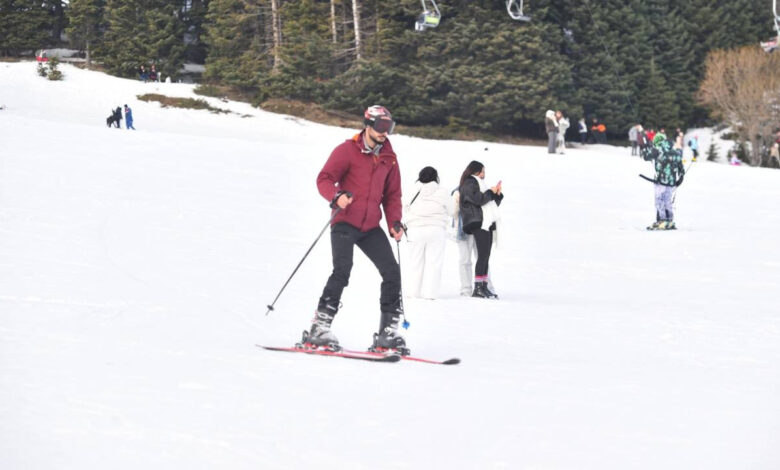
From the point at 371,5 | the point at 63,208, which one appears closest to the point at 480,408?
the point at 63,208

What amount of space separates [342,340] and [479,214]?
3.84 meters

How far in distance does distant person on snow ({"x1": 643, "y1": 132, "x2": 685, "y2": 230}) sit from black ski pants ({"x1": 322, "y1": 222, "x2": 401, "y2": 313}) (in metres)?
12.5

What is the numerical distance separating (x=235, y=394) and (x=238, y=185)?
16.9m

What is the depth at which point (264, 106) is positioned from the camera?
49.8 metres

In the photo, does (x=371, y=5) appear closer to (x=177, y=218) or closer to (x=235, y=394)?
(x=177, y=218)

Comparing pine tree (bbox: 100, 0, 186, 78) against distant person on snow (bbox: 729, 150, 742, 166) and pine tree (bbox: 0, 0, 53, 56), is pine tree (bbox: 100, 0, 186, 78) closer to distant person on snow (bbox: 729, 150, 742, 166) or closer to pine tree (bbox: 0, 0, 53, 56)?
pine tree (bbox: 0, 0, 53, 56)

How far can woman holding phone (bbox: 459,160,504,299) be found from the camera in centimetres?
1211

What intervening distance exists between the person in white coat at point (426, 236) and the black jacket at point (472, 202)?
33 centimetres

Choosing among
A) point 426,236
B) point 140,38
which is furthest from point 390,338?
point 140,38

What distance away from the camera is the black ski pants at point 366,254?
24.6 ft

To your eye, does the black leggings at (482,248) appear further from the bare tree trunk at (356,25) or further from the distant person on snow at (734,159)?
the bare tree trunk at (356,25)

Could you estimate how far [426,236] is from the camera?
38.7 ft

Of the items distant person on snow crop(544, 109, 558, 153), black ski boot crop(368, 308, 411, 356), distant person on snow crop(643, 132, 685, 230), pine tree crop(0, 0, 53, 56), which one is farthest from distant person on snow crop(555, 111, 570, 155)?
pine tree crop(0, 0, 53, 56)

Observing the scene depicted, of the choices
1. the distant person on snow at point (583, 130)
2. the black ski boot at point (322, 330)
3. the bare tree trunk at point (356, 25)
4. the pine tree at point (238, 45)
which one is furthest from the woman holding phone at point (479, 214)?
the bare tree trunk at point (356, 25)
